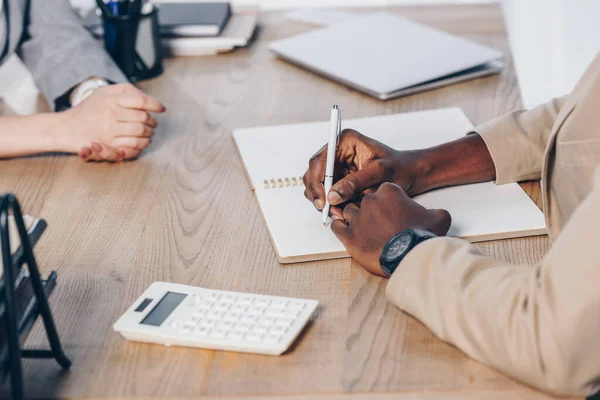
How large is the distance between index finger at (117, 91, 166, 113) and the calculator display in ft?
1.72

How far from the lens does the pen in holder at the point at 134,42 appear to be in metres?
1.58

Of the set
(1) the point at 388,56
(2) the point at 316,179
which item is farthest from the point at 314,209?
(1) the point at 388,56

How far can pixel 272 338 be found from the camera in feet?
2.61

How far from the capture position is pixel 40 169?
4.20 feet

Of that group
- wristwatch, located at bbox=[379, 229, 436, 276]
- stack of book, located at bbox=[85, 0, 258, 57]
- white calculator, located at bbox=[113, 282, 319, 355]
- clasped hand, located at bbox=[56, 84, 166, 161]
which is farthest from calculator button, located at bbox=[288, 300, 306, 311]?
stack of book, located at bbox=[85, 0, 258, 57]

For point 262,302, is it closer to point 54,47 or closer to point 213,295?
point 213,295

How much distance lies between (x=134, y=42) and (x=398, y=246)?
36.6 inches

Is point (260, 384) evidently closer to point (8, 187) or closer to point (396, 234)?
point (396, 234)

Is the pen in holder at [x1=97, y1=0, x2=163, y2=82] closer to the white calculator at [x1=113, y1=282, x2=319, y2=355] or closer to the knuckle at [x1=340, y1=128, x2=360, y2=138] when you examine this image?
the knuckle at [x1=340, y1=128, x2=360, y2=138]

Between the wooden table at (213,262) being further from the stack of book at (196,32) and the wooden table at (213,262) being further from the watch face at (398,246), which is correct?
the stack of book at (196,32)

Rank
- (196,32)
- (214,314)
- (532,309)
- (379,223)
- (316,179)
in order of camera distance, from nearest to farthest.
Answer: (532,309), (214,314), (379,223), (316,179), (196,32)

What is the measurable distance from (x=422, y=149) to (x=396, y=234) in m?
0.29

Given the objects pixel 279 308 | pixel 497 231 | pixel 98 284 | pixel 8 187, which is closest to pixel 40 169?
pixel 8 187

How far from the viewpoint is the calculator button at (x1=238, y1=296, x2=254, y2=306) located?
0.85m
